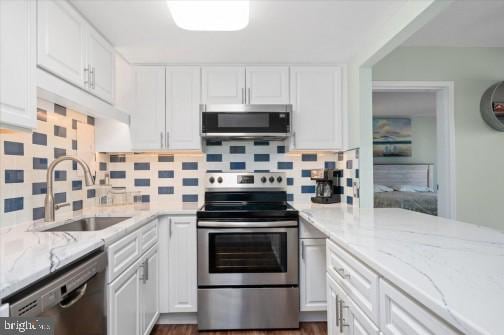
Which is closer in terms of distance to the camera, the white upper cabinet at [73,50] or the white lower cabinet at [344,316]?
the white lower cabinet at [344,316]

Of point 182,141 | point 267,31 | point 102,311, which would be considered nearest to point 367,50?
point 267,31

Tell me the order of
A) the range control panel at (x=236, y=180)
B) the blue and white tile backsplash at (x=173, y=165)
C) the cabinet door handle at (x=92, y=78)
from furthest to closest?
the range control panel at (x=236, y=180), the blue and white tile backsplash at (x=173, y=165), the cabinet door handle at (x=92, y=78)

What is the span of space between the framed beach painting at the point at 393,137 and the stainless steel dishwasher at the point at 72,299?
19.7 ft

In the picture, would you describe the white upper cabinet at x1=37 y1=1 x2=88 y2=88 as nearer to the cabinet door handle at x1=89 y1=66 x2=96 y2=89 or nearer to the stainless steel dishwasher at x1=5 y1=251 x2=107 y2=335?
the cabinet door handle at x1=89 y1=66 x2=96 y2=89

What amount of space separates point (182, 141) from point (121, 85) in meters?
0.63

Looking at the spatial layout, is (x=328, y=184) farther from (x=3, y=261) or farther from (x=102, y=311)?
(x=3, y=261)

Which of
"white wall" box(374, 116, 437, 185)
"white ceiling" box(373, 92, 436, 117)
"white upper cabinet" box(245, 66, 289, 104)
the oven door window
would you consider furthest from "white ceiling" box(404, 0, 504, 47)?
"white wall" box(374, 116, 437, 185)

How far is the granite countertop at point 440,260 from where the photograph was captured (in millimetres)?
627

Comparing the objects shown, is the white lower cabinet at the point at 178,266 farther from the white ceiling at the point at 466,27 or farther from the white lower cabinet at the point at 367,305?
the white ceiling at the point at 466,27

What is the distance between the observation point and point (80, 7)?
169 centimetres

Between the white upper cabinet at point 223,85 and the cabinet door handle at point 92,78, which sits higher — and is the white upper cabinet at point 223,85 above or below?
above

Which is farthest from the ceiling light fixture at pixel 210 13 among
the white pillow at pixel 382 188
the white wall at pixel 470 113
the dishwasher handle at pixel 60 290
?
the white pillow at pixel 382 188

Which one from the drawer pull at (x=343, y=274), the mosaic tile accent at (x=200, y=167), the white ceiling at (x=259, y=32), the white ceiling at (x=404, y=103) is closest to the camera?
the drawer pull at (x=343, y=274)

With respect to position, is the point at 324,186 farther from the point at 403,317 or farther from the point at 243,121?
the point at 403,317
